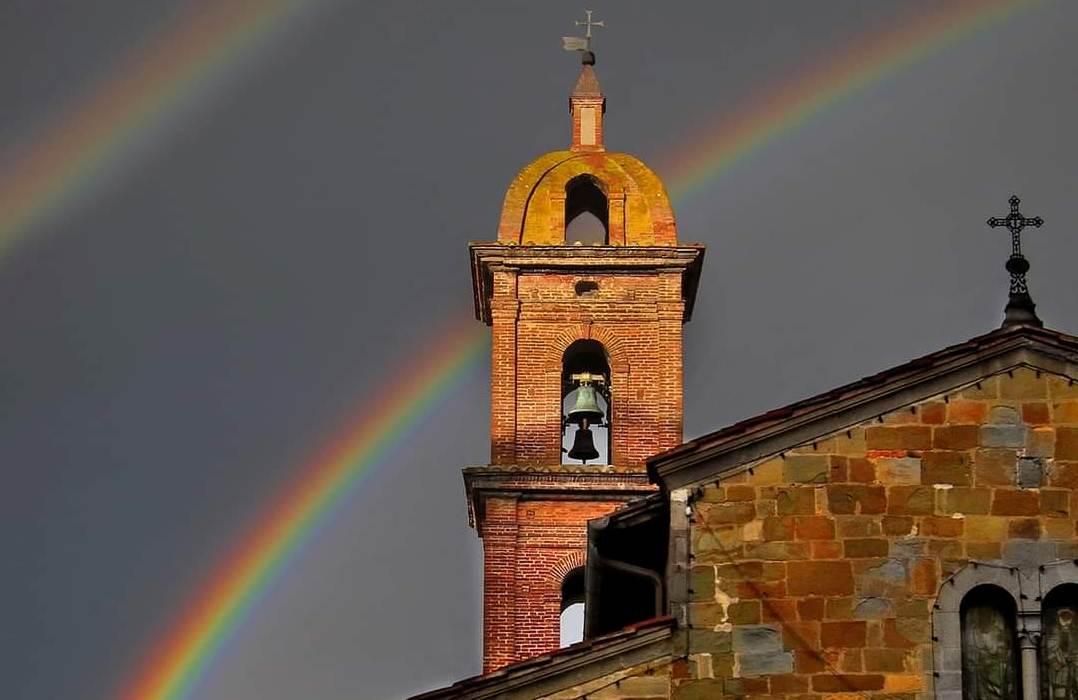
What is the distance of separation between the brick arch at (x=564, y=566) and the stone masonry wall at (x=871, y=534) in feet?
69.3

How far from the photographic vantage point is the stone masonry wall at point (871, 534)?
23.4 m

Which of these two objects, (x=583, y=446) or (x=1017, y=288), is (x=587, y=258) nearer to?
(x=583, y=446)

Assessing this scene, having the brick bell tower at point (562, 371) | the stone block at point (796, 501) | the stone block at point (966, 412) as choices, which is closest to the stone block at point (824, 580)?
the stone block at point (796, 501)

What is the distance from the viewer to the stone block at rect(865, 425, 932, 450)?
24.0m

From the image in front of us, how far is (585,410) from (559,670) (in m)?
23.7

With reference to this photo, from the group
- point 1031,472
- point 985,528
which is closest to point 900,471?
point 985,528

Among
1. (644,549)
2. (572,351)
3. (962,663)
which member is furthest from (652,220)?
(962,663)

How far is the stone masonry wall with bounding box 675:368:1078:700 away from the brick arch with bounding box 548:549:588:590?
2113 centimetres

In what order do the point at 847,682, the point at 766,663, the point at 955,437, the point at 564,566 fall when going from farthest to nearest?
1. the point at 564,566
2. the point at 955,437
3. the point at 766,663
4. the point at 847,682

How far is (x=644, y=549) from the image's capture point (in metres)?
26.3

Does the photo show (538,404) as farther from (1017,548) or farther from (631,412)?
(1017,548)

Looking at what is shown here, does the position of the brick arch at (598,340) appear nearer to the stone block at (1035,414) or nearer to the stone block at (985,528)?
the stone block at (1035,414)

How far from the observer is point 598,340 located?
4706cm

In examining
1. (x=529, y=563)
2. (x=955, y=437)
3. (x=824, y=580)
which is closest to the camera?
(x=824, y=580)
